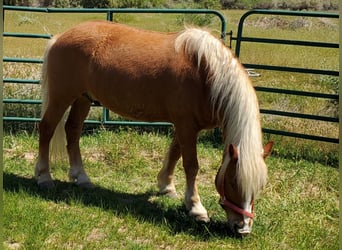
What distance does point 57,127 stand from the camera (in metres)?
4.62

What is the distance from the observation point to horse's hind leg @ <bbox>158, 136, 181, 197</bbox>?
4418 millimetres

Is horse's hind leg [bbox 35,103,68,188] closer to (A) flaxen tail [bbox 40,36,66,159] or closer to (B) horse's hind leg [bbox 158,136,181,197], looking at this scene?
(A) flaxen tail [bbox 40,36,66,159]

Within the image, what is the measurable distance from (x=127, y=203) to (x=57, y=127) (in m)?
1.04

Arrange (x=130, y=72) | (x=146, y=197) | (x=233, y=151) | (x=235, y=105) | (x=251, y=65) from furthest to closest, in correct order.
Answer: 1. (x=251, y=65)
2. (x=146, y=197)
3. (x=130, y=72)
4. (x=235, y=105)
5. (x=233, y=151)

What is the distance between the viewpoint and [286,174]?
514 centimetres

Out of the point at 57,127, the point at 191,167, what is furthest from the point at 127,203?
the point at 57,127

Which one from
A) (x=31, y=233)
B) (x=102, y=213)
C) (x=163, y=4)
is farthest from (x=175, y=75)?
(x=163, y=4)

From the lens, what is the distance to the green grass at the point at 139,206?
3.55 m

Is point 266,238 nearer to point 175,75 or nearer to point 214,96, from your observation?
point 214,96

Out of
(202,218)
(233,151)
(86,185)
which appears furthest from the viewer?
(86,185)

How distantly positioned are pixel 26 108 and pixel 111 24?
2.40 metres

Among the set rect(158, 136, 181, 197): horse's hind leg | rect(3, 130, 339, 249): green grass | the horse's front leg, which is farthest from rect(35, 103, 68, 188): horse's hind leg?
the horse's front leg

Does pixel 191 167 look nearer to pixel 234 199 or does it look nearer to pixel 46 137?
pixel 234 199

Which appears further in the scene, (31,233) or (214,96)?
(214,96)
